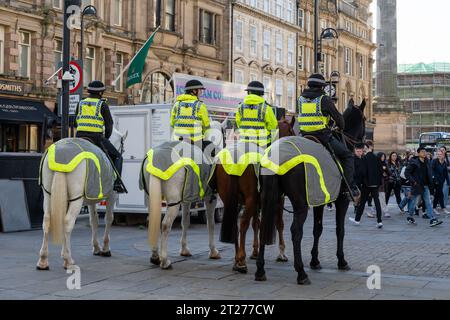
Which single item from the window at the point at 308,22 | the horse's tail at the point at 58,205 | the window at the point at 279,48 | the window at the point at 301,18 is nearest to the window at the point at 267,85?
the window at the point at 279,48

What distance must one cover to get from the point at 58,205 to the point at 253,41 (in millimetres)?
40125

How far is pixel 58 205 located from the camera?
8539 mm

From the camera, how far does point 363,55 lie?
69.9 m

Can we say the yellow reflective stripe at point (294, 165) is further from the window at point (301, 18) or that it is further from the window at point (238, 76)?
the window at point (301, 18)

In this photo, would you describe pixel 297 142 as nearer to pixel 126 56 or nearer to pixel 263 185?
pixel 263 185

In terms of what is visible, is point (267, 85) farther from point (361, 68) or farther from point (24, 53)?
point (361, 68)

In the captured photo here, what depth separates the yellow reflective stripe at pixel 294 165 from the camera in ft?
26.2

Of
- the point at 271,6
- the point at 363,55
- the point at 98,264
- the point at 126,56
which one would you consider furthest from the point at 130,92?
the point at 363,55

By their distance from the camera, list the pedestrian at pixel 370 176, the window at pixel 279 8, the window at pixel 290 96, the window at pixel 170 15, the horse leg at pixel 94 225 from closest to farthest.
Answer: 1. the horse leg at pixel 94 225
2. the pedestrian at pixel 370 176
3. the window at pixel 170 15
4. the window at pixel 279 8
5. the window at pixel 290 96

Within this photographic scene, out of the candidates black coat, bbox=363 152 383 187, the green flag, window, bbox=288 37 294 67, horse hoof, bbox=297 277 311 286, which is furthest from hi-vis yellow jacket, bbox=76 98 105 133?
window, bbox=288 37 294 67

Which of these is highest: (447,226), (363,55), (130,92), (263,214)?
(363,55)

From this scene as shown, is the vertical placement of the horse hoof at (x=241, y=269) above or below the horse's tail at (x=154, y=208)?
below

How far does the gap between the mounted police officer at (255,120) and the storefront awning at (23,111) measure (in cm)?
2007

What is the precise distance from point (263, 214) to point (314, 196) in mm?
688
